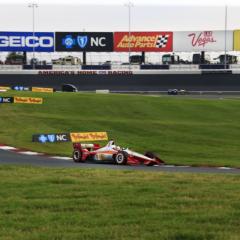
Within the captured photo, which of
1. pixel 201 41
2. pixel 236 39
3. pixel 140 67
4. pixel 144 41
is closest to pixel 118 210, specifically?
pixel 140 67

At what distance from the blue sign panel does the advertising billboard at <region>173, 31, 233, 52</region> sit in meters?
16.9

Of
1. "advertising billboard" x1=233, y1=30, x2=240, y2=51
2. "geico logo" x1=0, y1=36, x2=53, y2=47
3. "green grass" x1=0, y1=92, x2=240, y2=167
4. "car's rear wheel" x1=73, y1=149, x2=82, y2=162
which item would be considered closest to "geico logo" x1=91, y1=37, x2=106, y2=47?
"geico logo" x1=0, y1=36, x2=53, y2=47

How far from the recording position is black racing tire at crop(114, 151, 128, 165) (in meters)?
17.2

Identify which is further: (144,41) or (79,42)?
(144,41)

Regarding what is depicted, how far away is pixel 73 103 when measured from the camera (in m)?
36.0

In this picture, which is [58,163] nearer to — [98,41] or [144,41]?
[98,41]

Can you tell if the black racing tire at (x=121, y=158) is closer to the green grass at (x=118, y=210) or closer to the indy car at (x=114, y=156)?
the indy car at (x=114, y=156)

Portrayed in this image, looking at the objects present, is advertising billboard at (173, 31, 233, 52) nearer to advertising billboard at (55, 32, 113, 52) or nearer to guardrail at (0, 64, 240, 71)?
guardrail at (0, 64, 240, 71)

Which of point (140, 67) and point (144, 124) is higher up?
point (140, 67)

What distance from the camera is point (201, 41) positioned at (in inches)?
2990

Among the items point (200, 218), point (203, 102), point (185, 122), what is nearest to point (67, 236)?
point (200, 218)

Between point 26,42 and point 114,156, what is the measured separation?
59421 mm

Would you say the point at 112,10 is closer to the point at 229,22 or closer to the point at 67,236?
the point at 229,22

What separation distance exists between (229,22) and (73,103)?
189 ft
